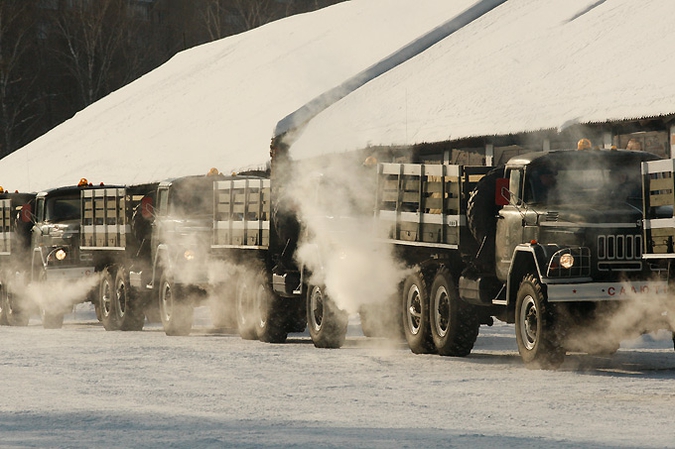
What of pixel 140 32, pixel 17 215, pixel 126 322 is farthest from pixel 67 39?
pixel 126 322

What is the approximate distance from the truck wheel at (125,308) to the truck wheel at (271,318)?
4.14m

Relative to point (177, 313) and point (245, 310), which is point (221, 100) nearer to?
point (177, 313)

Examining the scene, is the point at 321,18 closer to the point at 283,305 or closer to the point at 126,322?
the point at 126,322

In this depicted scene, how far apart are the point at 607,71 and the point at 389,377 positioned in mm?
11753

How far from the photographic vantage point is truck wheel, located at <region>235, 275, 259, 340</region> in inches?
811

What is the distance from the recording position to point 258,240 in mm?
20562

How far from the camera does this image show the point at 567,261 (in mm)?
14258

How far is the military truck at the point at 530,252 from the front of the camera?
14.3 m

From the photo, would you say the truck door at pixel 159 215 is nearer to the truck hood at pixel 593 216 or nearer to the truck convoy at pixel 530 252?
the truck convoy at pixel 530 252

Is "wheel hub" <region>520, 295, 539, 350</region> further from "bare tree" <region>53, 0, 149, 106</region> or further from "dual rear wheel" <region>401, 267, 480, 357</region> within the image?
"bare tree" <region>53, 0, 149, 106</region>

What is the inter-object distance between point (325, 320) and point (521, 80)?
984 centimetres

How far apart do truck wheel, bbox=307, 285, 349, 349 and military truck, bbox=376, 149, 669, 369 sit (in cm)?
93

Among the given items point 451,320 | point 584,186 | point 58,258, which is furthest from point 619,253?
point 58,258

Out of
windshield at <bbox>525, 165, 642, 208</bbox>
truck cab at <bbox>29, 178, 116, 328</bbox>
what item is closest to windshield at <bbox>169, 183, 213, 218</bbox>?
truck cab at <bbox>29, 178, 116, 328</bbox>
